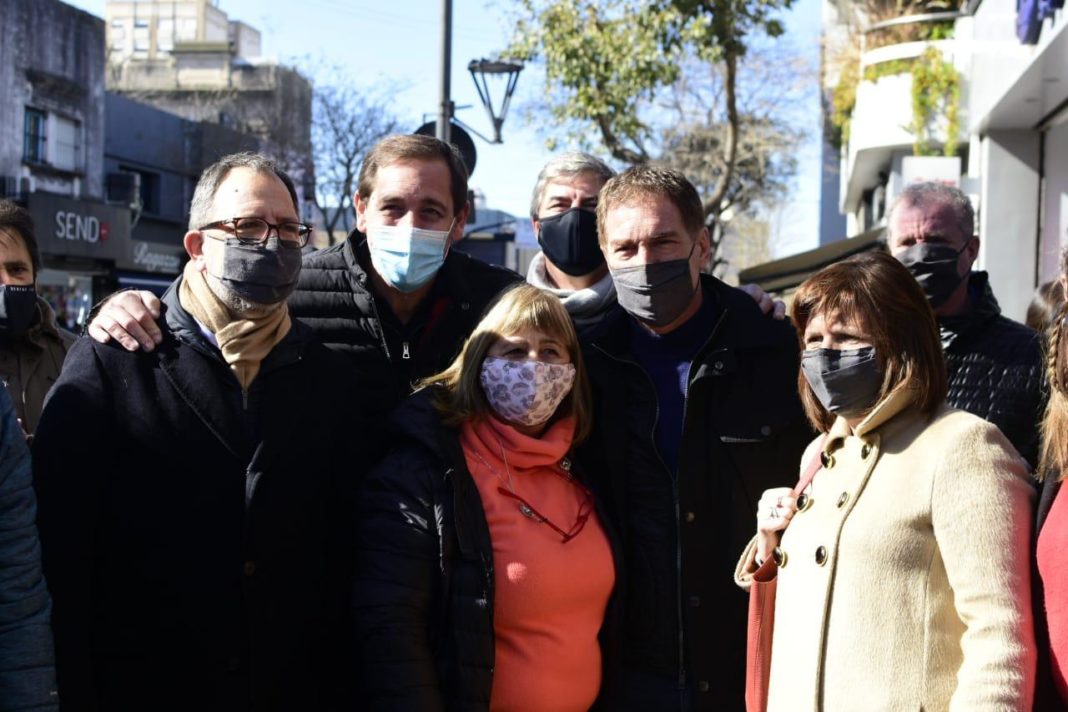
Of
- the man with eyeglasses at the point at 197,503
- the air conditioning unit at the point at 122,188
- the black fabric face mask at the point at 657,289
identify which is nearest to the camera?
the man with eyeglasses at the point at 197,503

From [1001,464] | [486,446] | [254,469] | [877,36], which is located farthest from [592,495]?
[877,36]

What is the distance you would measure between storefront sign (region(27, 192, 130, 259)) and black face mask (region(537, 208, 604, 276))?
63.7 ft

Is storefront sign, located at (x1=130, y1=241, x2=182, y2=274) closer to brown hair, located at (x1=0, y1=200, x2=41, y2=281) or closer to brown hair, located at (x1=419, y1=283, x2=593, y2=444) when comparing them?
brown hair, located at (x1=0, y1=200, x2=41, y2=281)

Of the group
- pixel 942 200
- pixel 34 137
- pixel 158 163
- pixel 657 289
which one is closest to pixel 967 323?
pixel 942 200

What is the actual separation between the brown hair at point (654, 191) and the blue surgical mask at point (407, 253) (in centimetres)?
60

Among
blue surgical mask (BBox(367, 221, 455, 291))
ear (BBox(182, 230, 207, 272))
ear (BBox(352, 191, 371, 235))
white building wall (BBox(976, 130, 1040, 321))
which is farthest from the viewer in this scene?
white building wall (BBox(976, 130, 1040, 321))

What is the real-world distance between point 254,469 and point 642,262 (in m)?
1.34

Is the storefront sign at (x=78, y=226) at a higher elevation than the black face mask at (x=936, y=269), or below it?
higher

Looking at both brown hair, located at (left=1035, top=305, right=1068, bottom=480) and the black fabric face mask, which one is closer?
brown hair, located at (left=1035, top=305, right=1068, bottom=480)

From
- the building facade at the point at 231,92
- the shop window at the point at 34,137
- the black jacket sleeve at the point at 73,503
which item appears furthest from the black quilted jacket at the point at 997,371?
the building facade at the point at 231,92

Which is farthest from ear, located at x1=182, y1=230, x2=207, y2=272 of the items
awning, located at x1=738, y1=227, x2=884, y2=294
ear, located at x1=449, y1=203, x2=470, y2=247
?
awning, located at x1=738, y1=227, x2=884, y2=294

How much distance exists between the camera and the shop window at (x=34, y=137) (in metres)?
22.8

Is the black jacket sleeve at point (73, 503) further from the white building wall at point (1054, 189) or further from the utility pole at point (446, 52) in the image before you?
the white building wall at point (1054, 189)

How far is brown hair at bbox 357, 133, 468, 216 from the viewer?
3.88 meters
